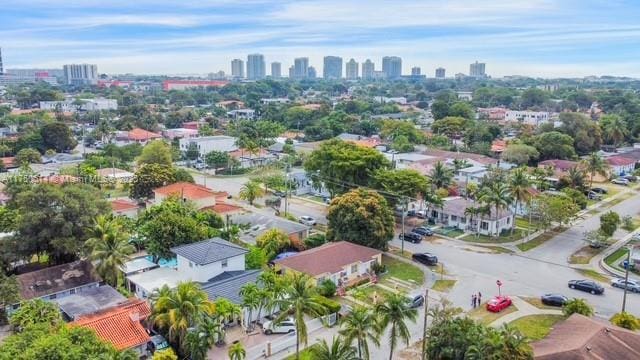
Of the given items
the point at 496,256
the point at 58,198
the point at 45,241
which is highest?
the point at 58,198

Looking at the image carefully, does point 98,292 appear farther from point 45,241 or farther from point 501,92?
point 501,92

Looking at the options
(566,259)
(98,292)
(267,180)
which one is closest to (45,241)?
(98,292)

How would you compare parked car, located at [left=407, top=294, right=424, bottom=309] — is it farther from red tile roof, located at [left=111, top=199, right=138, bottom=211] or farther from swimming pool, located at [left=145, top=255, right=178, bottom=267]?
red tile roof, located at [left=111, top=199, right=138, bottom=211]

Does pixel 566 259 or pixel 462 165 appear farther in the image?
pixel 462 165

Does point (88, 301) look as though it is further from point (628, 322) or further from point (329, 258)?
point (628, 322)

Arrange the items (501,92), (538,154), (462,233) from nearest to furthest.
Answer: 1. (462,233)
2. (538,154)
3. (501,92)

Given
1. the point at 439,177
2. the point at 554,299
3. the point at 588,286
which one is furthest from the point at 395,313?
the point at 439,177

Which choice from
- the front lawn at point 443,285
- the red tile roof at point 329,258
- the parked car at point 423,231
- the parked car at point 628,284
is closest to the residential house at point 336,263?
the red tile roof at point 329,258
